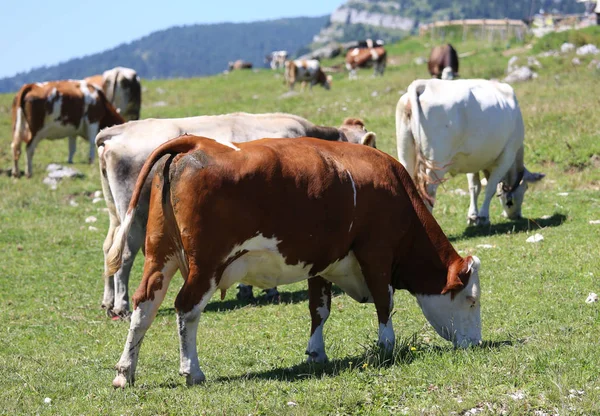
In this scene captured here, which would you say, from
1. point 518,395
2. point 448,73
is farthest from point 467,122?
point 448,73

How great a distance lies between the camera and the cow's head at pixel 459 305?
786cm

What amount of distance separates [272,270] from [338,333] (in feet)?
7.00

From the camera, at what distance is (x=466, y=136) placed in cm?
1414

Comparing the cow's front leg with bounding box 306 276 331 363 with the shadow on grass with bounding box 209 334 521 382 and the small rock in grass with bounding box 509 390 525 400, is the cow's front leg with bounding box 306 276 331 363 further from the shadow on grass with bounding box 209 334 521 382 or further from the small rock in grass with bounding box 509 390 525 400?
the small rock in grass with bounding box 509 390 525 400

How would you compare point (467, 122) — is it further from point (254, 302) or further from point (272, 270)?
point (272, 270)

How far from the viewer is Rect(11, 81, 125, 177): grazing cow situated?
22594 millimetres

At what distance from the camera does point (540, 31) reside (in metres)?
54.3

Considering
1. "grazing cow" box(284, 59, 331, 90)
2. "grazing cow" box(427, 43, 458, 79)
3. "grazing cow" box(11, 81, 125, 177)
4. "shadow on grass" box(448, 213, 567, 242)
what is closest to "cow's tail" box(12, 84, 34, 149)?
"grazing cow" box(11, 81, 125, 177)

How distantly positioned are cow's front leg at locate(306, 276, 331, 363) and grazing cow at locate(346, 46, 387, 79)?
116 ft

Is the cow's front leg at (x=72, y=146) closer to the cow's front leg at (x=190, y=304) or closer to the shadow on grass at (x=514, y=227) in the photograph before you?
the shadow on grass at (x=514, y=227)

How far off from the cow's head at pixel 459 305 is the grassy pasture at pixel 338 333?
24 cm

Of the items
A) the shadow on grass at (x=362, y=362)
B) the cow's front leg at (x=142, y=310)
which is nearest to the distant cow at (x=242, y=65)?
the shadow on grass at (x=362, y=362)

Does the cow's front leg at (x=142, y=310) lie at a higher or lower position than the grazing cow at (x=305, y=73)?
higher

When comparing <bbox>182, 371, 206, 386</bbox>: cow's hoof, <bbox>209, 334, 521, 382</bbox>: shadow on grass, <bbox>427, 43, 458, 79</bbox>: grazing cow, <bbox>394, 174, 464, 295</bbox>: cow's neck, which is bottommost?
<bbox>427, 43, 458, 79</bbox>: grazing cow
